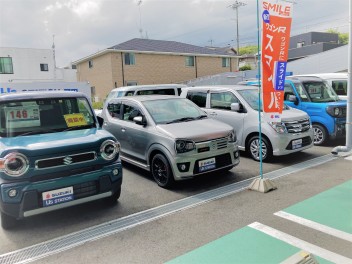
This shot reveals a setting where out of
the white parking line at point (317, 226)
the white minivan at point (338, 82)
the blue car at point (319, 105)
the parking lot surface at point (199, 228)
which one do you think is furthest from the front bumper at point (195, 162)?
the white minivan at point (338, 82)

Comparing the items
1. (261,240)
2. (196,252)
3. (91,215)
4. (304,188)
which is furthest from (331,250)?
(91,215)

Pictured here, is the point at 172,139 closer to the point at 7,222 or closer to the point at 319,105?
the point at 7,222

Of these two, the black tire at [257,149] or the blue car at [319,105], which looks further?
the blue car at [319,105]

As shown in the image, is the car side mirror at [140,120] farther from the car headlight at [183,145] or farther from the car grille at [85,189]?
the car grille at [85,189]

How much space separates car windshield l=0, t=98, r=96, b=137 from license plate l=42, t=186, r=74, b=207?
1.10 m

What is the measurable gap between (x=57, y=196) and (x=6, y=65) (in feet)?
112

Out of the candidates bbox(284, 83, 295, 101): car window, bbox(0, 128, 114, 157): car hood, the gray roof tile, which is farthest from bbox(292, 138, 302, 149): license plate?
the gray roof tile

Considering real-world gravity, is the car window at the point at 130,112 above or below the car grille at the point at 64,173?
above

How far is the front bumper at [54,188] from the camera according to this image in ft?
11.5

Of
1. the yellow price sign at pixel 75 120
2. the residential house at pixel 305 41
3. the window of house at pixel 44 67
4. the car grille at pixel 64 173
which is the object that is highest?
the residential house at pixel 305 41

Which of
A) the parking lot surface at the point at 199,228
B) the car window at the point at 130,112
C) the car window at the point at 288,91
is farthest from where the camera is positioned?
the car window at the point at 288,91

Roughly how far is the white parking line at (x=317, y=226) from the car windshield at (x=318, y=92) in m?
5.19

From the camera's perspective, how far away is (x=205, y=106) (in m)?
7.86

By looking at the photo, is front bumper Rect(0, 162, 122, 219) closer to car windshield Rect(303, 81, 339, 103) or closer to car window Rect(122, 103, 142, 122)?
car window Rect(122, 103, 142, 122)
